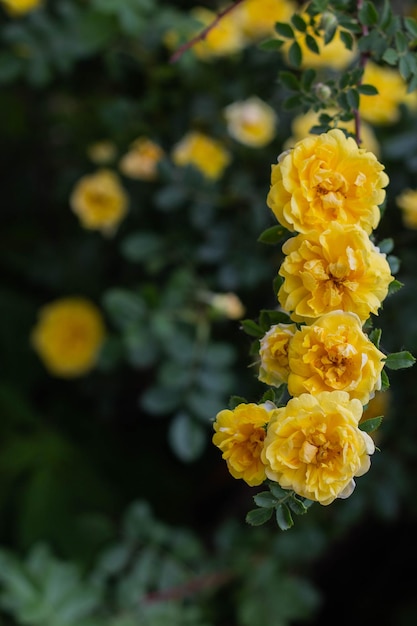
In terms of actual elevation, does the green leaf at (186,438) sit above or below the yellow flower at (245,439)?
below

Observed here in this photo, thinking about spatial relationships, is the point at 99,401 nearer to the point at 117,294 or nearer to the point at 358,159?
the point at 117,294

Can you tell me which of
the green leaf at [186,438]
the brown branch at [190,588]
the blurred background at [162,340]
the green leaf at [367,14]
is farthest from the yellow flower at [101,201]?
the green leaf at [367,14]

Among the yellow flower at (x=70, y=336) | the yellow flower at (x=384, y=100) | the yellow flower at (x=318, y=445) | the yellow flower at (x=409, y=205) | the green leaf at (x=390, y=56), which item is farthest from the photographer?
the yellow flower at (x=70, y=336)

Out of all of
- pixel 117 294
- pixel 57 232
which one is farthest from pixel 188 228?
pixel 57 232

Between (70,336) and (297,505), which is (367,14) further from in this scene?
(70,336)

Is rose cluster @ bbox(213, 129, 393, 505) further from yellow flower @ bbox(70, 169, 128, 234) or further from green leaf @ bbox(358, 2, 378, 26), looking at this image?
yellow flower @ bbox(70, 169, 128, 234)

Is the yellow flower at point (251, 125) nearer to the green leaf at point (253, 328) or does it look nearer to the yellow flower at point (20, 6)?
the yellow flower at point (20, 6)
